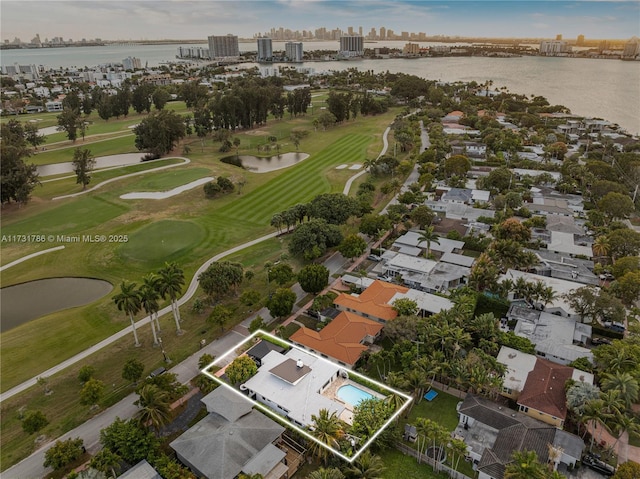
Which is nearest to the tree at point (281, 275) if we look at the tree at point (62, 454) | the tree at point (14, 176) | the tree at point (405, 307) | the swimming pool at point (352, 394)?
the tree at point (405, 307)

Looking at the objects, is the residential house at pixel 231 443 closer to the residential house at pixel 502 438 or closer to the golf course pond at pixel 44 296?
the residential house at pixel 502 438

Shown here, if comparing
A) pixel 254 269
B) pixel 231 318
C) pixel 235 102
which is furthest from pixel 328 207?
pixel 235 102

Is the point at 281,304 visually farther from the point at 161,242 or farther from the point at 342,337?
the point at 161,242

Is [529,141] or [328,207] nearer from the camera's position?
[328,207]

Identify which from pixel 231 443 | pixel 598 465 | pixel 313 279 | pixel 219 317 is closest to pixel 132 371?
pixel 219 317

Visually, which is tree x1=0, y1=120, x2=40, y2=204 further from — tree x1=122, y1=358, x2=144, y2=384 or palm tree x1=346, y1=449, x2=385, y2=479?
palm tree x1=346, y1=449, x2=385, y2=479

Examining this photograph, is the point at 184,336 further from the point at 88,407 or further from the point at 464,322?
the point at 464,322
